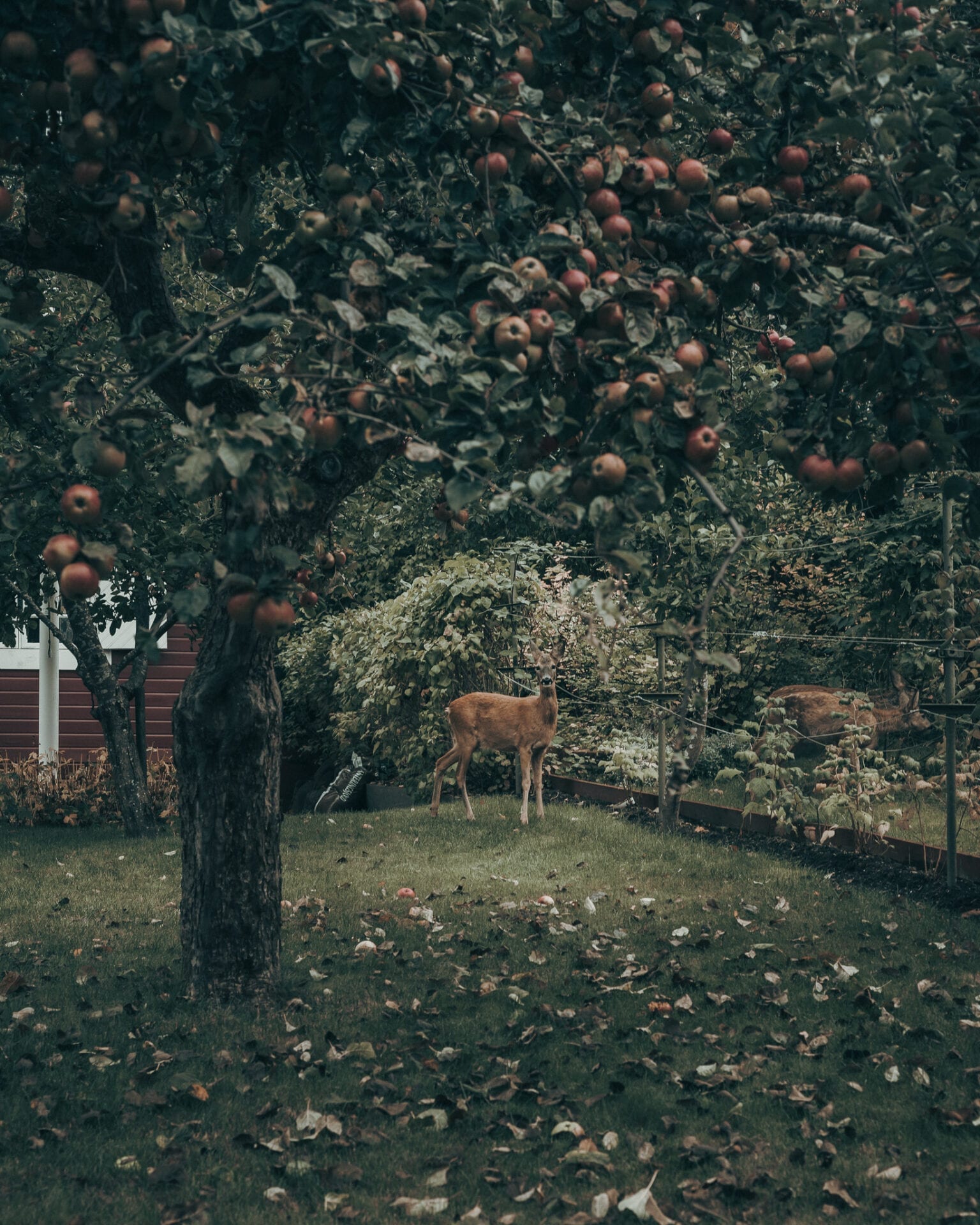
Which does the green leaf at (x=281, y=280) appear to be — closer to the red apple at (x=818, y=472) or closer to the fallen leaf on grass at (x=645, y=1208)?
the red apple at (x=818, y=472)

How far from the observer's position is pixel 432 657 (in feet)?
38.6

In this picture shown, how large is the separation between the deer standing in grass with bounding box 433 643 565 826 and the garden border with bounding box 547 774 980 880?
1198 mm

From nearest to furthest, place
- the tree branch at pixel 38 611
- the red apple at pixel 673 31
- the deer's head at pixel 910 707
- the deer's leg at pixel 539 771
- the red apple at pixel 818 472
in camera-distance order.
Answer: the red apple at pixel 818 472, the red apple at pixel 673 31, the tree branch at pixel 38 611, the deer's leg at pixel 539 771, the deer's head at pixel 910 707

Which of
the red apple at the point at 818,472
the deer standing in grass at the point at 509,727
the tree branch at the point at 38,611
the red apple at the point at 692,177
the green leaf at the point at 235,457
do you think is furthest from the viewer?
the deer standing in grass at the point at 509,727

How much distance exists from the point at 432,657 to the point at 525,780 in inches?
91.3

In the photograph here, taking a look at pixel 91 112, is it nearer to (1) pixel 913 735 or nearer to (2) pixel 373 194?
(2) pixel 373 194

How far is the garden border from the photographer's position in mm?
7438

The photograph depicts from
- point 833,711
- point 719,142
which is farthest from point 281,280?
point 833,711

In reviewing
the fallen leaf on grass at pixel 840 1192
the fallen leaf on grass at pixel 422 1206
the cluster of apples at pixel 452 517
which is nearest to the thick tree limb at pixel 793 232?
the cluster of apples at pixel 452 517

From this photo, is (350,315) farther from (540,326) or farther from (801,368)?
(801,368)

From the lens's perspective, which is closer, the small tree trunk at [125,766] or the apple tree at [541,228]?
the apple tree at [541,228]

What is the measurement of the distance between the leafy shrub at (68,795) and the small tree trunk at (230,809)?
6.84 m

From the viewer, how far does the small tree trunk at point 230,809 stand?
493 centimetres

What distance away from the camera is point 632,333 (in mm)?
2938
